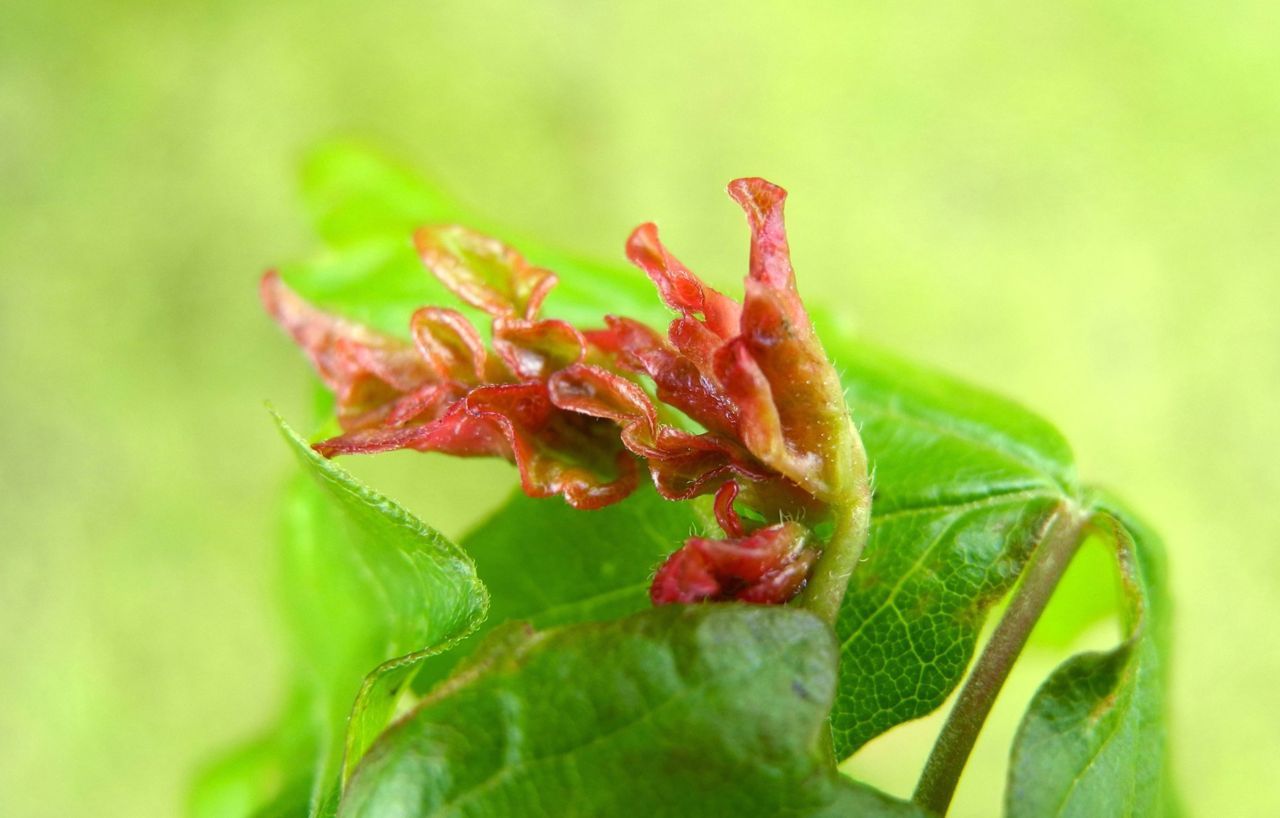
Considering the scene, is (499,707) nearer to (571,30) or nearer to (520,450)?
(520,450)

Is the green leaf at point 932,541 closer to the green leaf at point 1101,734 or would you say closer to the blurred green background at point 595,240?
the green leaf at point 1101,734

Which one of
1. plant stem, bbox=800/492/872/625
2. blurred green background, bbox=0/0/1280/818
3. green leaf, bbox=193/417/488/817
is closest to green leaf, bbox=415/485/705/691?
green leaf, bbox=193/417/488/817

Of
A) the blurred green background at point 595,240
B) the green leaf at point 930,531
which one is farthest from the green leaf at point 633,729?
the blurred green background at point 595,240

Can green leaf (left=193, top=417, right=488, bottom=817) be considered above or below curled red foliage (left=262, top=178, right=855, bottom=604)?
below

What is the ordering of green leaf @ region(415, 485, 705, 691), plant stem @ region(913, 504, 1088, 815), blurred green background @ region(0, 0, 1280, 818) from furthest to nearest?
blurred green background @ region(0, 0, 1280, 818) → green leaf @ region(415, 485, 705, 691) → plant stem @ region(913, 504, 1088, 815)

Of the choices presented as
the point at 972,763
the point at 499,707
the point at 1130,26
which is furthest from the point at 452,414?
the point at 1130,26

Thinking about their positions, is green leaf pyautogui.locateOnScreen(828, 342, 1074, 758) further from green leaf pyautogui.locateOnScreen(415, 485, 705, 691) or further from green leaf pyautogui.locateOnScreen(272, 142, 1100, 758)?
green leaf pyautogui.locateOnScreen(415, 485, 705, 691)
